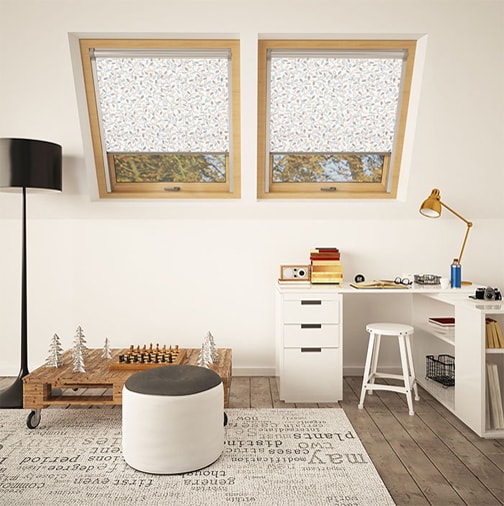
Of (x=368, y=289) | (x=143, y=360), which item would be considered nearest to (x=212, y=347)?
(x=143, y=360)

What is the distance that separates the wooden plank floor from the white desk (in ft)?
0.38

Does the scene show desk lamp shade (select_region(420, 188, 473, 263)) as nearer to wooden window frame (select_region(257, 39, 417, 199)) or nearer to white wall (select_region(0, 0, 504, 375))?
white wall (select_region(0, 0, 504, 375))

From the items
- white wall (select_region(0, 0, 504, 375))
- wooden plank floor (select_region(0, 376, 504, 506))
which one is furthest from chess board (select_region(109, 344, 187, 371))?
white wall (select_region(0, 0, 504, 375))

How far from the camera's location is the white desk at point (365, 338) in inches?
113

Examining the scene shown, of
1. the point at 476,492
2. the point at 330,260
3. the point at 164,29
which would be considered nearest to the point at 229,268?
the point at 330,260

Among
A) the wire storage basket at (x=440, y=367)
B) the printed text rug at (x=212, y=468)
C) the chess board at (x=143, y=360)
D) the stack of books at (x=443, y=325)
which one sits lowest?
the printed text rug at (x=212, y=468)

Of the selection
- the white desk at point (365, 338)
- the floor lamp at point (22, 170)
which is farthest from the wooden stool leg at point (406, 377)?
the floor lamp at point (22, 170)

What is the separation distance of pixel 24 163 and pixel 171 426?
209cm

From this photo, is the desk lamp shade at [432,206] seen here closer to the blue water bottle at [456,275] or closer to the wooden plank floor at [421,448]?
the blue water bottle at [456,275]

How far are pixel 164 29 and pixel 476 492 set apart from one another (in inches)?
131

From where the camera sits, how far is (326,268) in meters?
3.71

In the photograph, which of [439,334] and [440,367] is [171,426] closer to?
[439,334]

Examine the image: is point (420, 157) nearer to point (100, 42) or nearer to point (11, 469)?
point (100, 42)

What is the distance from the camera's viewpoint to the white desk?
288 centimetres
